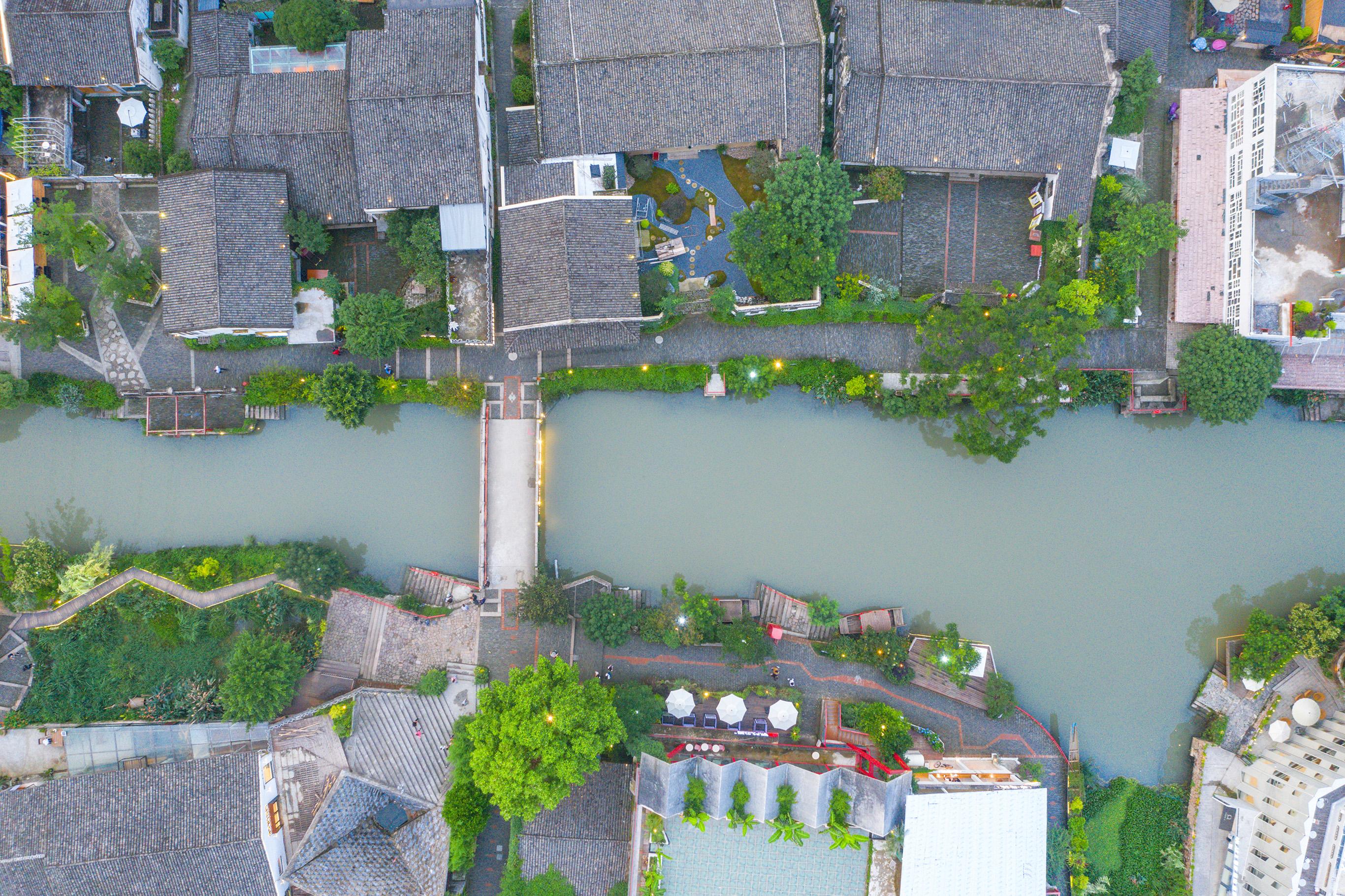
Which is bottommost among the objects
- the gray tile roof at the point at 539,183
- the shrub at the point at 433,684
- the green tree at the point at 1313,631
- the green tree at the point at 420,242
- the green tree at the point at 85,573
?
the shrub at the point at 433,684

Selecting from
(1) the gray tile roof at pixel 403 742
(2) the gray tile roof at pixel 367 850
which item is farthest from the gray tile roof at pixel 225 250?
(2) the gray tile roof at pixel 367 850

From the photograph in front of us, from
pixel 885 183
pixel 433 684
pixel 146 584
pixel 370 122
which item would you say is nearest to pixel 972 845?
pixel 433 684

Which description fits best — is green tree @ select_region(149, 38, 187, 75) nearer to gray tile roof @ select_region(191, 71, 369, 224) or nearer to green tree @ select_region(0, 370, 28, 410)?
gray tile roof @ select_region(191, 71, 369, 224)

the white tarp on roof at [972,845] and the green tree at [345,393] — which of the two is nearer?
the white tarp on roof at [972,845]

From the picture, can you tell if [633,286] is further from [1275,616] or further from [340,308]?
[1275,616]

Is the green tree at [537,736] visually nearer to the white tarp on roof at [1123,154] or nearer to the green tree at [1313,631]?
the green tree at [1313,631]

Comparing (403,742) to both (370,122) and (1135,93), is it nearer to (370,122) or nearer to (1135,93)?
(370,122)

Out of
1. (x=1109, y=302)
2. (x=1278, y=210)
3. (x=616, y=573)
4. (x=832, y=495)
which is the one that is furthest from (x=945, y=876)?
(x=1278, y=210)
